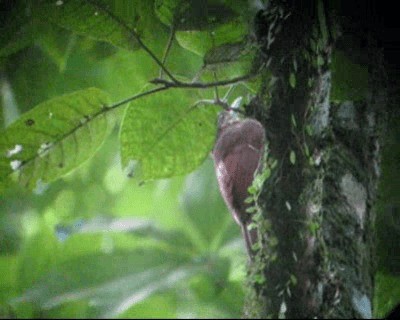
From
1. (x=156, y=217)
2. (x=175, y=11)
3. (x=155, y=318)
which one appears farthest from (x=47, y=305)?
(x=175, y=11)

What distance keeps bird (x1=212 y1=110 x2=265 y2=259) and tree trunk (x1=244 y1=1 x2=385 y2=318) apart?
19 millimetres

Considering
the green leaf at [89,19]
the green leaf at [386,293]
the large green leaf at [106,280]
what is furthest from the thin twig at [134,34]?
the large green leaf at [106,280]

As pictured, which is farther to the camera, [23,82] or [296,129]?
[23,82]

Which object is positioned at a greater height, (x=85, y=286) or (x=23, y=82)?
(x=23, y=82)

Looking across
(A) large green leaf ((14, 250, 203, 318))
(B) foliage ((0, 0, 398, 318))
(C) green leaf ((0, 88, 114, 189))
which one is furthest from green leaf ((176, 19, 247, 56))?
(A) large green leaf ((14, 250, 203, 318))

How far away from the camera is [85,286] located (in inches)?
50.1

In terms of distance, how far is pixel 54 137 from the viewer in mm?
856

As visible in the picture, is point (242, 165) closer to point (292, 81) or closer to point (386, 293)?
point (292, 81)

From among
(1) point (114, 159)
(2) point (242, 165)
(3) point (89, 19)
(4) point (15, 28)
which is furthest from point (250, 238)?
(1) point (114, 159)

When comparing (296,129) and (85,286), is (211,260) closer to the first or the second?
(85,286)

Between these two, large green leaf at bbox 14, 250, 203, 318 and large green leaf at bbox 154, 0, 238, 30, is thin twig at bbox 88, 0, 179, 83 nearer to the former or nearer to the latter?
large green leaf at bbox 154, 0, 238, 30

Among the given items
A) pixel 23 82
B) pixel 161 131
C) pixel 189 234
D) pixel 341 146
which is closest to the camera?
pixel 341 146

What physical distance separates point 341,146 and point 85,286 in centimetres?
73

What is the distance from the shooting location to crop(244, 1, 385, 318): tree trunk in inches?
24.5
